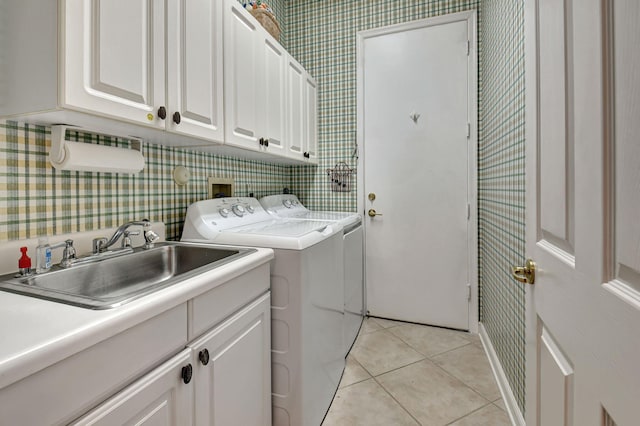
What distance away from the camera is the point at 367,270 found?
279 centimetres

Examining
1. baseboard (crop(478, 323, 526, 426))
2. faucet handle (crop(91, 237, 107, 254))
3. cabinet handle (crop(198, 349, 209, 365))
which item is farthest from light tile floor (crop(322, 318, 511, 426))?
faucet handle (crop(91, 237, 107, 254))

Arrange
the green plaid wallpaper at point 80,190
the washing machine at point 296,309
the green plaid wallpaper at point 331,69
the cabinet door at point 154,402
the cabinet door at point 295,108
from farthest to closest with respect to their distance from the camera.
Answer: the green plaid wallpaper at point 331,69 → the cabinet door at point 295,108 → the washing machine at point 296,309 → the green plaid wallpaper at point 80,190 → the cabinet door at point 154,402

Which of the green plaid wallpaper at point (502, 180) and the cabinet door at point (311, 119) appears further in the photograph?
the cabinet door at point (311, 119)

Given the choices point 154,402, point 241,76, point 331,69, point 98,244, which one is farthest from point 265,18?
point 154,402

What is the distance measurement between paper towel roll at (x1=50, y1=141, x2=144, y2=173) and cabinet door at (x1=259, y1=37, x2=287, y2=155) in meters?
0.77

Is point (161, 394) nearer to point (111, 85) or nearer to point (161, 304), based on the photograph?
point (161, 304)

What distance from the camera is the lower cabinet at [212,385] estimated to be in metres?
0.70

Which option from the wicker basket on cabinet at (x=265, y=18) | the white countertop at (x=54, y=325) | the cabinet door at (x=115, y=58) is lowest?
the white countertop at (x=54, y=325)

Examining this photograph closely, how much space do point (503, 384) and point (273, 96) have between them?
220 cm

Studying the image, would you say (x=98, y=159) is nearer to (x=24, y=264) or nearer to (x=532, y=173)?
(x=24, y=264)

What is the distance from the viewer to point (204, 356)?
2.99ft

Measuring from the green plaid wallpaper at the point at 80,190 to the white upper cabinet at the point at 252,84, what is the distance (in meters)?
0.36

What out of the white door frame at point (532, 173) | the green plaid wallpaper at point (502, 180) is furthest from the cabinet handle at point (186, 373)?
the green plaid wallpaper at point (502, 180)

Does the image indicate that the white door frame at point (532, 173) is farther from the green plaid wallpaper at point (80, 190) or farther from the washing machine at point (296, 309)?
the green plaid wallpaper at point (80, 190)
